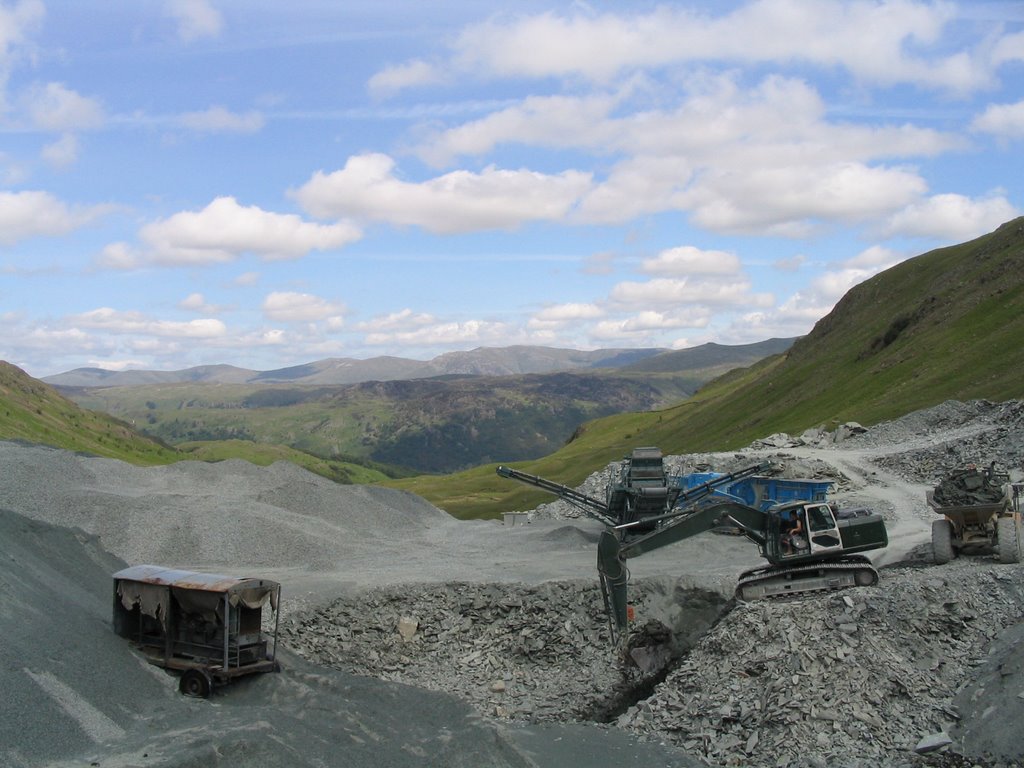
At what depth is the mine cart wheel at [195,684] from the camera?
24906 millimetres

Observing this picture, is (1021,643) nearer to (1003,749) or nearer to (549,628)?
(1003,749)

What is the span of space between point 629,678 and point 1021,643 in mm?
11985

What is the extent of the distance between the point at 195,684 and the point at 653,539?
14.2m

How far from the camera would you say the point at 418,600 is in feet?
117

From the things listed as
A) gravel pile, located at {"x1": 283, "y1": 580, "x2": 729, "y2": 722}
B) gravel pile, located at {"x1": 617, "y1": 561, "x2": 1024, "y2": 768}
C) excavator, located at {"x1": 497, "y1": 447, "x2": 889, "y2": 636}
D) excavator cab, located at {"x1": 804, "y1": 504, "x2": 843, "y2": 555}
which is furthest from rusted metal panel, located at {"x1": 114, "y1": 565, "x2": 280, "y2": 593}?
A: excavator cab, located at {"x1": 804, "y1": 504, "x2": 843, "y2": 555}

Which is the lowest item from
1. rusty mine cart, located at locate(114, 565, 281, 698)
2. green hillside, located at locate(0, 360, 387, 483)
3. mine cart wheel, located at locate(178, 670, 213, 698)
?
mine cart wheel, located at locate(178, 670, 213, 698)

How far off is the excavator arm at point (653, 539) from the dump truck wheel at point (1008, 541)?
321 inches

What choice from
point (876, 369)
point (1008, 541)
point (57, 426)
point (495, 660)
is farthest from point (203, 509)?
point (57, 426)

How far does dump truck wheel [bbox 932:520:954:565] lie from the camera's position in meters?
32.2

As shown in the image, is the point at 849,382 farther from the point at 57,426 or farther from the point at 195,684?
the point at 57,426

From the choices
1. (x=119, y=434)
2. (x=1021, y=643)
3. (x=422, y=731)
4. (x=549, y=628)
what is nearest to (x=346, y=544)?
(x=549, y=628)

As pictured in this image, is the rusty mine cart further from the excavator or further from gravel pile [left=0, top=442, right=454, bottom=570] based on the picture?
gravel pile [left=0, top=442, right=454, bottom=570]

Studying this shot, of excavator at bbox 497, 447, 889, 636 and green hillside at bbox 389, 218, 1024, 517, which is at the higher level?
green hillside at bbox 389, 218, 1024, 517

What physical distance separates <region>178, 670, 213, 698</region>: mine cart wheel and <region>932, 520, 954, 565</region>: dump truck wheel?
25.0 meters
